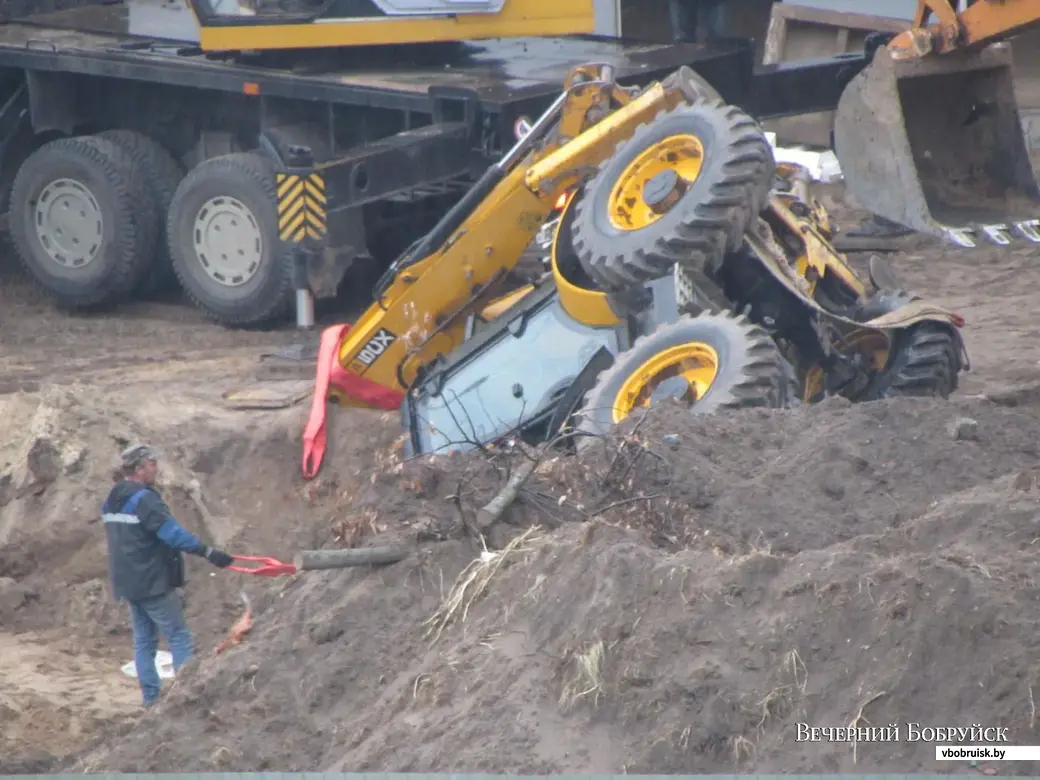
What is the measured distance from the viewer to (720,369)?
8195 millimetres

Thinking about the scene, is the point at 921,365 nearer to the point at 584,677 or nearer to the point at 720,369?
the point at 720,369

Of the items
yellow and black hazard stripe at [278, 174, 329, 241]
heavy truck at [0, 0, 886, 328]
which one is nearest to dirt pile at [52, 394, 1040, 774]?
yellow and black hazard stripe at [278, 174, 329, 241]

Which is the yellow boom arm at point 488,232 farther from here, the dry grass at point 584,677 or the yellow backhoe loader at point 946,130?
the dry grass at point 584,677

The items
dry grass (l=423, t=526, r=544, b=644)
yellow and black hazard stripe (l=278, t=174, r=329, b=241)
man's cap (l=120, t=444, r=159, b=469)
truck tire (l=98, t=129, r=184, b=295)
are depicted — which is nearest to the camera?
dry grass (l=423, t=526, r=544, b=644)

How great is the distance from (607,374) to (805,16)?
905 centimetres

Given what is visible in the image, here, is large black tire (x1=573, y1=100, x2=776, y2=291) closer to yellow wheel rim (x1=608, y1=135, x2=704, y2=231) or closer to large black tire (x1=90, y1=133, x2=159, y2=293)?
yellow wheel rim (x1=608, y1=135, x2=704, y2=231)

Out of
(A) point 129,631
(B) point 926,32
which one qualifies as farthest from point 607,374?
(B) point 926,32

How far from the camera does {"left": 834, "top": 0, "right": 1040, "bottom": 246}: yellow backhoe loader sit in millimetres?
11883

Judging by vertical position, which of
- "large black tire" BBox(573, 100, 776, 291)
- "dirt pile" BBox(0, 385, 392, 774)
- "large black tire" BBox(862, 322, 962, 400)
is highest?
"large black tire" BBox(573, 100, 776, 291)

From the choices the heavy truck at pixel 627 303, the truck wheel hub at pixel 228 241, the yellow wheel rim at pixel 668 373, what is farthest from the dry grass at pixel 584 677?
the truck wheel hub at pixel 228 241

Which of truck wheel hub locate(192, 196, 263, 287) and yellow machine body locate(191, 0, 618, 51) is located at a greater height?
yellow machine body locate(191, 0, 618, 51)

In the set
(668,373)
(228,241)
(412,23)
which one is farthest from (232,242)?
(668,373)

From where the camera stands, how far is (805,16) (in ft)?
54.9

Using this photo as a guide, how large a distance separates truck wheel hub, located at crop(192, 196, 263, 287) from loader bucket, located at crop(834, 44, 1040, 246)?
4292 mm
